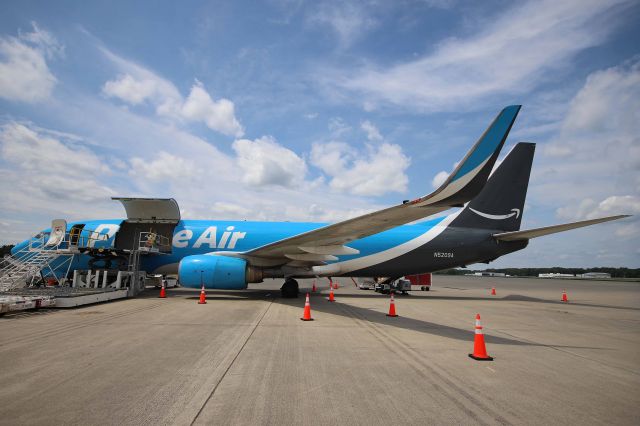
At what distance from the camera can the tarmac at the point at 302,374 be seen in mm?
3359

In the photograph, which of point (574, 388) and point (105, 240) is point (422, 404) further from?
point (105, 240)

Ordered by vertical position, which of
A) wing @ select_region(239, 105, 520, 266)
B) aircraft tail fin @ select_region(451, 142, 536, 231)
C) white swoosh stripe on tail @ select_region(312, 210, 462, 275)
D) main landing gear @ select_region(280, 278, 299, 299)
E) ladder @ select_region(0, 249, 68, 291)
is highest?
aircraft tail fin @ select_region(451, 142, 536, 231)

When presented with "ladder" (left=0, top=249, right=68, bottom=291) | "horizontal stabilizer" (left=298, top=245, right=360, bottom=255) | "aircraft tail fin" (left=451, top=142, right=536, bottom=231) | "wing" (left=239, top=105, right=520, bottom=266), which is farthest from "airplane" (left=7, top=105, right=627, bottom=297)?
"wing" (left=239, top=105, right=520, bottom=266)

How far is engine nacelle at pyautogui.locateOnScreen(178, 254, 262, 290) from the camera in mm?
12906

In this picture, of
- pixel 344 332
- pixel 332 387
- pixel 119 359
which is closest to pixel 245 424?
pixel 332 387

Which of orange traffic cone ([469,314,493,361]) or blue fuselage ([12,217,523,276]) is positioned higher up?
blue fuselage ([12,217,523,276])

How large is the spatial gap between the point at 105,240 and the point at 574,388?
60.2 feet

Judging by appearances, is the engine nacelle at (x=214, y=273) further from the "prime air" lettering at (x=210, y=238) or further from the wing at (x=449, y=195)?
the "prime air" lettering at (x=210, y=238)

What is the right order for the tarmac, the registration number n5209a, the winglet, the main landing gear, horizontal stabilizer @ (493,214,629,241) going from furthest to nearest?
the registration number n5209a
the main landing gear
horizontal stabilizer @ (493,214,629,241)
the winglet
the tarmac

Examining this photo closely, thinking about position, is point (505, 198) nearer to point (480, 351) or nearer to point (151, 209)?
point (480, 351)

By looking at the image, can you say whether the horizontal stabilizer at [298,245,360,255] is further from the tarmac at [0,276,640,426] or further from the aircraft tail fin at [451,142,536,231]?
the aircraft tail fin at [451,142,536,231]

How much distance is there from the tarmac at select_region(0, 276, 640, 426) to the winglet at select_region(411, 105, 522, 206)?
3.27m

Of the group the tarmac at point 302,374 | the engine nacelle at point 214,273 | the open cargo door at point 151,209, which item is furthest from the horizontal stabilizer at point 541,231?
the open cargo door at point 151,209

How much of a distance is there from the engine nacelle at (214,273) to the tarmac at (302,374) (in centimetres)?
417
